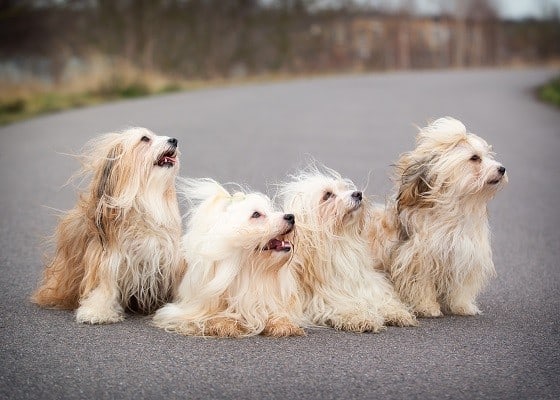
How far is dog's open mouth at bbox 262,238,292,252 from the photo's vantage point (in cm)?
553

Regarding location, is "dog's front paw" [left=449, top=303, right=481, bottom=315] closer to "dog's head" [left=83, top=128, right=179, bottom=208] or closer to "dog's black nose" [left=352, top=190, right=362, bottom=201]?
"dog's black nose" [left=352, top=190, right=362, bottom=201]

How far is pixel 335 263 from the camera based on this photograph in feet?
19.4

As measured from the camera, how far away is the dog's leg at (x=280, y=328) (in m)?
5.57

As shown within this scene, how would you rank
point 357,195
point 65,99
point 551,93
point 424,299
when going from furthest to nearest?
1. point 551,93
2. point 65,99
3. point 424,299
4. point 357,195

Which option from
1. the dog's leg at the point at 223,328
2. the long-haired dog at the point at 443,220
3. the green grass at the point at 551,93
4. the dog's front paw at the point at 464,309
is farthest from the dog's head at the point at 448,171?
the green grass at the point at 551,93

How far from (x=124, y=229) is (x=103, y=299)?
46 cm

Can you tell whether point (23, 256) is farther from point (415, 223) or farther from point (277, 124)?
point (277, 124)

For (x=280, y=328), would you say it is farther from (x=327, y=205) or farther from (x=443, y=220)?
(x=443, y=220)

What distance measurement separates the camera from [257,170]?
12078mm

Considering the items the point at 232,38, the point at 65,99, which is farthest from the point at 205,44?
the point at 65,99

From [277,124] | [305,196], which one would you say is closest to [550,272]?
[305,196]

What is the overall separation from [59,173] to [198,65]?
1832cm

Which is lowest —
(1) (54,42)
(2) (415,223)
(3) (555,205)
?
(3) (555,205)

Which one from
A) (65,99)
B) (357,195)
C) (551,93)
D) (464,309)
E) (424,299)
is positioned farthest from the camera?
(551,93)
